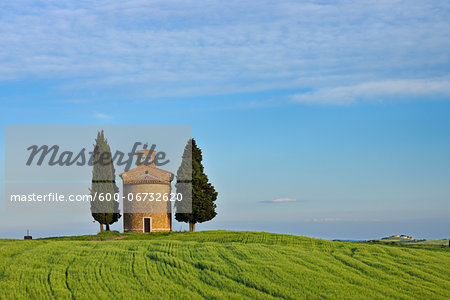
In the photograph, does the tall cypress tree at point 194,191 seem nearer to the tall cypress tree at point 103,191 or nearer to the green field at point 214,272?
the tall cypress tree at point 103,191

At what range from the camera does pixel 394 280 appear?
26.8 m

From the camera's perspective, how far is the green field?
23.1 metres

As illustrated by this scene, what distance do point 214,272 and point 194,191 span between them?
30053 millimetres

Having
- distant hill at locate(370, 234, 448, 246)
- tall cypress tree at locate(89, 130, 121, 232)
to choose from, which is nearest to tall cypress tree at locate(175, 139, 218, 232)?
tall cypress tree at locate(89, 130, 121, 232)

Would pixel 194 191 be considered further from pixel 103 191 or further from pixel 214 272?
pixel 214 272

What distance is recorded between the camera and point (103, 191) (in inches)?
2158

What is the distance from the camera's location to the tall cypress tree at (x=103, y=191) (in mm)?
54500

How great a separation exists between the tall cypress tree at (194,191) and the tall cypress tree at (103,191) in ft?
22.5

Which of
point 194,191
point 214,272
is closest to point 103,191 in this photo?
point 194,191

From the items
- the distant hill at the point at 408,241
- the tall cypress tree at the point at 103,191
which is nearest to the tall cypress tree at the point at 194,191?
the tall cypress tree at the point at 103,191

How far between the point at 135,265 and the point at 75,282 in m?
4.03

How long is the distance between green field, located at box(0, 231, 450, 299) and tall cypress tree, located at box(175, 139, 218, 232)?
63.3 ft

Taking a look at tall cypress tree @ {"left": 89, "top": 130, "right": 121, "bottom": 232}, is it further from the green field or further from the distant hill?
the distant hill

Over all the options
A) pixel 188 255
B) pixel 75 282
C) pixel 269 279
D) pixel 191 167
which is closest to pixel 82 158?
pixel 191 167
